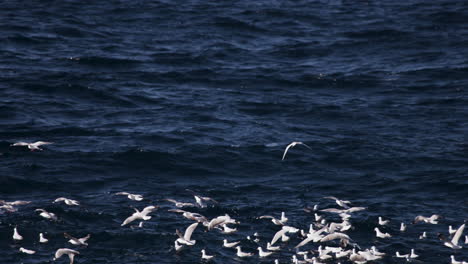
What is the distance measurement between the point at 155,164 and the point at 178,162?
1.52m

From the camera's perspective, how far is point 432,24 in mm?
74375

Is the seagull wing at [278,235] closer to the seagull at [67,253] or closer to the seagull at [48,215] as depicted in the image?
the seagull at [67,253]

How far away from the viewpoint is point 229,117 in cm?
5747

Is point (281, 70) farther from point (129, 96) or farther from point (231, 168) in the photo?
point (231, 168)

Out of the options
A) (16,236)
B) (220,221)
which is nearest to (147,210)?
(220,221)

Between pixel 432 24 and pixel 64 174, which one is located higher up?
pixel 432 24

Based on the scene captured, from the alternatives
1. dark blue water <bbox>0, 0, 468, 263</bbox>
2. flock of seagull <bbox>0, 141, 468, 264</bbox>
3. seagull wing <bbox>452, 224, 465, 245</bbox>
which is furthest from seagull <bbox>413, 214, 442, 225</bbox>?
seagull wing <bbox>452, 224, 465, 245</bbox>

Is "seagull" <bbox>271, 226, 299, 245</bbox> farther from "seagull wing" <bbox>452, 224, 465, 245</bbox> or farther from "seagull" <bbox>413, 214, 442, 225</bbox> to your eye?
"seagull wing" <bbox>452, 224, 465, 245</bbox>

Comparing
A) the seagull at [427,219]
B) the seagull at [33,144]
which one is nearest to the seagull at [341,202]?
the seagull at [427,219]

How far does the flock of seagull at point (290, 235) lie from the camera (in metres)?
37.3

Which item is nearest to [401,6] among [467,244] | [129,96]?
[129,96]

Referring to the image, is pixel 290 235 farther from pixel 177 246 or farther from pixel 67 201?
pixel 67 201

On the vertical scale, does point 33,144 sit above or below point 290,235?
above

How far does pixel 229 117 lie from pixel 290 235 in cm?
1900
